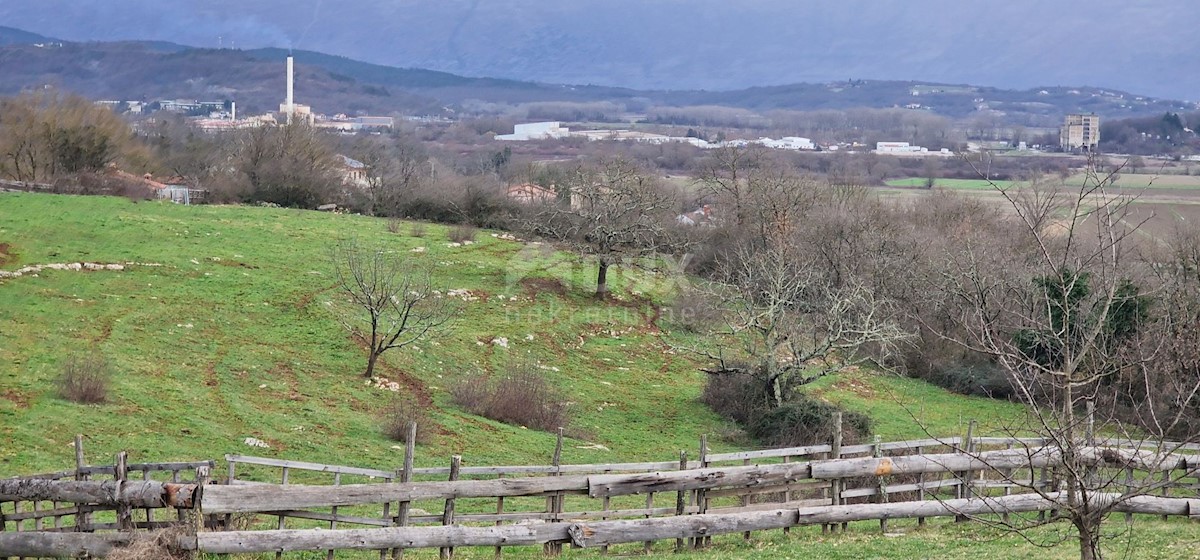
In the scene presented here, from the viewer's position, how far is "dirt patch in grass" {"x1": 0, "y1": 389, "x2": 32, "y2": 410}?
27.1 m

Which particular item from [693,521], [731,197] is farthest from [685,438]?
[731,197]

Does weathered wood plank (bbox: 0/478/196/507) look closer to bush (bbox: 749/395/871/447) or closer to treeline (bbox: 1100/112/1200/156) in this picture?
bush (bbox: 749/395/871/447)

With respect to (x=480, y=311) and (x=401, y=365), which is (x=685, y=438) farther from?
(x=480, y=311)

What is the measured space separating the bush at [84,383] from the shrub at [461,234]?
33509mm

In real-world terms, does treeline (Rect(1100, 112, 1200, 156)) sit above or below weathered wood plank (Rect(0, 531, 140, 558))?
above

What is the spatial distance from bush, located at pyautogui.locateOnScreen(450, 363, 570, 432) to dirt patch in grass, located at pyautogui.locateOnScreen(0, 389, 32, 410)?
12152 millimetres

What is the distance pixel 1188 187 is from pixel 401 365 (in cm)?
6472

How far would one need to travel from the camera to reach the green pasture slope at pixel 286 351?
28.1m

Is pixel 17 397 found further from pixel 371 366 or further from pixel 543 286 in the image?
pixel 543 286

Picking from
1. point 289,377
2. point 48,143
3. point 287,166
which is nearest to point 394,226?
point 287,166

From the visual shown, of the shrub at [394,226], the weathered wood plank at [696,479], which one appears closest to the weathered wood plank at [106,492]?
the weathered wood plank at [696,479]

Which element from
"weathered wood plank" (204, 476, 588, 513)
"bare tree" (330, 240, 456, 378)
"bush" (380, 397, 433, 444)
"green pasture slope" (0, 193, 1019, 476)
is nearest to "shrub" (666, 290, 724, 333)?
"green pasture slope" (0, 193, 1019, 476)

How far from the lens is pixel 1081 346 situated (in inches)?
593

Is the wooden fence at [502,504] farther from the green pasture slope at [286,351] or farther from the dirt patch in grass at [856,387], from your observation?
the dirt patch in grass at [856,387]
